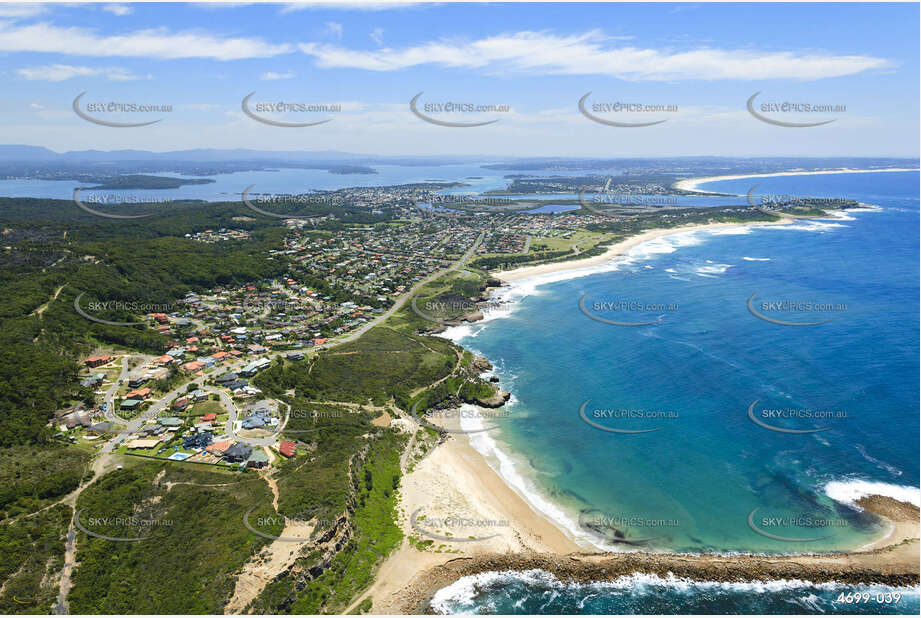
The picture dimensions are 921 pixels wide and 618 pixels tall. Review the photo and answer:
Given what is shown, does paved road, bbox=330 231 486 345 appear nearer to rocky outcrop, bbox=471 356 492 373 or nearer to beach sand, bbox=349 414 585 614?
rocky outcrop, bbox=471 356 492 373

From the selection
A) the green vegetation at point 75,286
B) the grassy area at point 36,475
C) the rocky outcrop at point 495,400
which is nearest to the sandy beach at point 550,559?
the rocky outcrop at point 495,400

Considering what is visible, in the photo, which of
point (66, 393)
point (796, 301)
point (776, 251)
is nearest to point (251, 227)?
point (66, 393)

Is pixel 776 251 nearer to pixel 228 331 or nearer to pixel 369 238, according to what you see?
pixel 369 238

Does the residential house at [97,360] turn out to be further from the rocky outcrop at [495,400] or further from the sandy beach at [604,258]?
the sandy beach at [604,258]

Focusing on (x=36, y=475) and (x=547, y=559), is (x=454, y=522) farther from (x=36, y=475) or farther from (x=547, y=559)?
(x=36, y=475)

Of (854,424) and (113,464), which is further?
(854,424)
